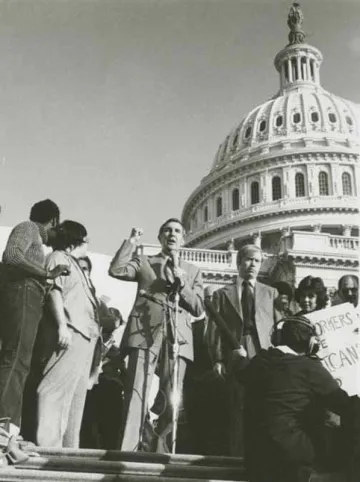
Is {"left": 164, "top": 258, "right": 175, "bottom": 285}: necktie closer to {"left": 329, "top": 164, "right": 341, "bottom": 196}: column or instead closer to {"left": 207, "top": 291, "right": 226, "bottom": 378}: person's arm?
{"left": 207, "top": 291, "right": 226, "bottom": 378}: person's arm

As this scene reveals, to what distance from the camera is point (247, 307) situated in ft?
18.3

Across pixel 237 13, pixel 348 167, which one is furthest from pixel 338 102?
pixel 237 13

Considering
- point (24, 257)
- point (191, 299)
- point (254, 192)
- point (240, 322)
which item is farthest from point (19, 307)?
point (254, 192)

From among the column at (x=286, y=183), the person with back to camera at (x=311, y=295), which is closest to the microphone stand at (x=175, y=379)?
the person with back to camera at (x=311, y=295)

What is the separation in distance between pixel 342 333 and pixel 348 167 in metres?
53.5

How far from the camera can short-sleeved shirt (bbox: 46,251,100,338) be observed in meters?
4.89

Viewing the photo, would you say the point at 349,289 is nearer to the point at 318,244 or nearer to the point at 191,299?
the point at 191,299

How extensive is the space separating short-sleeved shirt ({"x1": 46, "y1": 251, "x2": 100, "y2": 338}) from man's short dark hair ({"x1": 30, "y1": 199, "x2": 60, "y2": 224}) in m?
0.26

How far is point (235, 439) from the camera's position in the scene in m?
5.11

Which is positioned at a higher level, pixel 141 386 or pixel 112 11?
pixel 112 11

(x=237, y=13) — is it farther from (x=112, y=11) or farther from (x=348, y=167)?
(x=348, y=167)

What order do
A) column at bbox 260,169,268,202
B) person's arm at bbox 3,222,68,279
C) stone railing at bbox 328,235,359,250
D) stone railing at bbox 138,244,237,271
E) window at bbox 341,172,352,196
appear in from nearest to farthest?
person's arm at bbox 3,222,68,279 → stone railing at bbox 138,244,237,271 → stone railing at bbox 328,235,359,250 → window at bbox 341,172,352,196 → column at bbox 260,169,268,202

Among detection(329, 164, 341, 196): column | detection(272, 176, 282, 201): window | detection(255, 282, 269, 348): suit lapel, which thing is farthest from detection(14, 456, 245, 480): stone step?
detection(272, 176, 282, 201): window

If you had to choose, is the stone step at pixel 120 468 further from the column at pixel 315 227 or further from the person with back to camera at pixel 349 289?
the column at pixel 315 227
